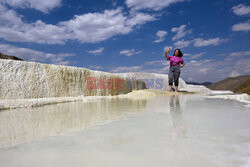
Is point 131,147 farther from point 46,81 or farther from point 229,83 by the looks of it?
point 229,83

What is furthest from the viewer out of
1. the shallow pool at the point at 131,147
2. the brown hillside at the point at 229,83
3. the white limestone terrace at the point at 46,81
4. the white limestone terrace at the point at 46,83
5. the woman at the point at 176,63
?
the brown hillside at the point at 229,83

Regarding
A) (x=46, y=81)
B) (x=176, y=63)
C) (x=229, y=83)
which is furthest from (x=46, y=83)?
(x=229, y=83)

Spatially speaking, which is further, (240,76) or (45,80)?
(240,76)

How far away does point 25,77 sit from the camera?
7.14m

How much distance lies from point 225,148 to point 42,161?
4.01 ft

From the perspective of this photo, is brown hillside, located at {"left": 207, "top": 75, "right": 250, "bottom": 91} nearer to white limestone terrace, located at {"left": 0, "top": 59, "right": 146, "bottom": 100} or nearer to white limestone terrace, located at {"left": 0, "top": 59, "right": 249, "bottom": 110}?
white limestone terrace, located at {"left": 0, "top": 59, "right": 249, "bottom": 110}

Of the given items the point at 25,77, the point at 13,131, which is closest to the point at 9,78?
the point at 25,77

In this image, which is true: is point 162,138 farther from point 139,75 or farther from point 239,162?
point 139,75

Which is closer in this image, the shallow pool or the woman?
the shallow pool

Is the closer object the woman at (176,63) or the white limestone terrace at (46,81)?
the white limestone terrace at (46,81)

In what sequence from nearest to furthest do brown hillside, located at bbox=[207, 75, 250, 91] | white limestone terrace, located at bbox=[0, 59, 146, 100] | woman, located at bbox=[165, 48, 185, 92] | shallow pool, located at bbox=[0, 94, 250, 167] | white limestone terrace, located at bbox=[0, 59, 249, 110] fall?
shallow pool, located at bbox=[0, 94, 250, 167] < white limestone terrace, located at bbox=[0, 59, 249, 110] < white limestone terrace, located at bbox=[0, 59, 146, 100] < woman, located at bbox=[165, 48, 185, 92] < brown hillside, located at bbox=[207, 75, 250, 91]

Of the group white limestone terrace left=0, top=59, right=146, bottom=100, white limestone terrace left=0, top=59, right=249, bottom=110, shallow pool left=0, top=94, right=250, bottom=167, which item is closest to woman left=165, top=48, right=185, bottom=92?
white limestone terrace left=0, top=59, right=249, bottom=110

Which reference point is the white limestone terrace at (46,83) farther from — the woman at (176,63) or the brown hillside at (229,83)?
→ the brown hillside at (229,83)

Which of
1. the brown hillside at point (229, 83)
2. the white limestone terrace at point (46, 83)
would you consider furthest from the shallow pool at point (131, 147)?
the brown hillside at point (229, 83)
